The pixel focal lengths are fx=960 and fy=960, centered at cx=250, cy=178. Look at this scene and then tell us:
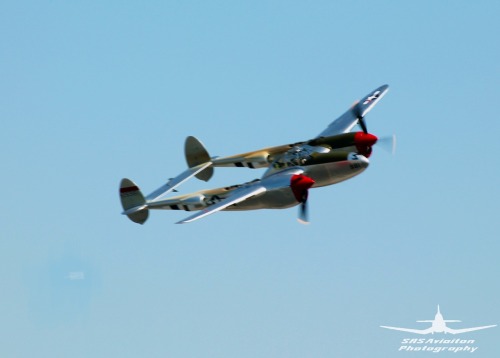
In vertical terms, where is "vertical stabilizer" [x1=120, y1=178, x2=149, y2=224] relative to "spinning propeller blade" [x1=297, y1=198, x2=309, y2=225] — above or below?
above

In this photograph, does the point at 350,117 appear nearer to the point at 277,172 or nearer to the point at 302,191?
the point at 277,172

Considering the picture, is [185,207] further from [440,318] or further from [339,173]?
[440,318]

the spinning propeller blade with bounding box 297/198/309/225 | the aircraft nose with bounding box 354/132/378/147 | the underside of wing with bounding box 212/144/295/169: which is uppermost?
the underside of wing with bounding box 212/144/295/169

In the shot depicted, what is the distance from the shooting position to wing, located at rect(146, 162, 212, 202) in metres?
57.2

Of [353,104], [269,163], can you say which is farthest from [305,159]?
[353,104]

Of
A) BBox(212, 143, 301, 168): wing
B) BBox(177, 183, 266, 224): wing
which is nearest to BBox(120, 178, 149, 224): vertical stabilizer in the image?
BBox(212, 143, 301, 168): wing

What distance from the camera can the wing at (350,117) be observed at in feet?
195

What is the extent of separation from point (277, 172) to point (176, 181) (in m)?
9.56

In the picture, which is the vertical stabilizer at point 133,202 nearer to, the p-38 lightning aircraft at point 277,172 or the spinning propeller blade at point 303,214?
the p-38 lightning aircraft at point 277,172

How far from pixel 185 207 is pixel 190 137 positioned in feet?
29.2

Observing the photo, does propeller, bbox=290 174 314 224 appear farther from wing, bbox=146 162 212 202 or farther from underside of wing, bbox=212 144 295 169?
wing, bbox=146 162 212 202

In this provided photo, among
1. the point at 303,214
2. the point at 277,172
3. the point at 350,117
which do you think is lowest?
the point at 303,214

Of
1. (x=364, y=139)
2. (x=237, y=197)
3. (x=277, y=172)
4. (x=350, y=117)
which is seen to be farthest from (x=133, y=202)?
(x=350, y=117)

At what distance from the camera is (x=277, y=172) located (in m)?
51.8
